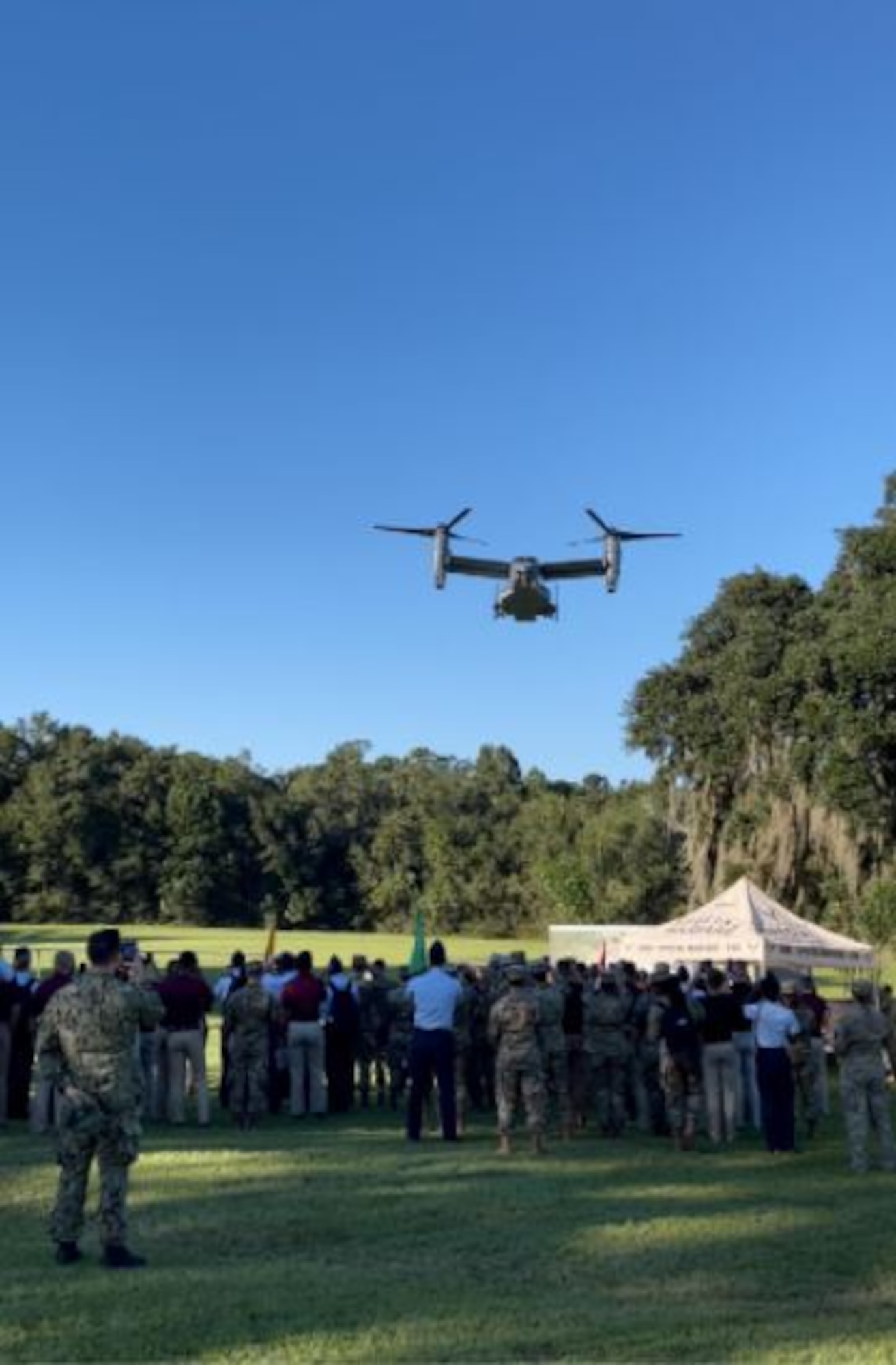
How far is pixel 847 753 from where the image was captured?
3491 centimetres

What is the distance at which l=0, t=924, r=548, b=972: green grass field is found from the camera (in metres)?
48.6

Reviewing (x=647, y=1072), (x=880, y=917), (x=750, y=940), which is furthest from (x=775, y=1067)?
(x=880, y=917)

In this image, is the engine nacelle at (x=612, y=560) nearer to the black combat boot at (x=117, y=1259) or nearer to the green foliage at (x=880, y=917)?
the green foliage at (x=880, y=917)

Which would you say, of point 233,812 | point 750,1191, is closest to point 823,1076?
point 750,1191

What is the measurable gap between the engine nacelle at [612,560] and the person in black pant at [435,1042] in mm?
16192

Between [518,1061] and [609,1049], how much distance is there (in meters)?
1.36

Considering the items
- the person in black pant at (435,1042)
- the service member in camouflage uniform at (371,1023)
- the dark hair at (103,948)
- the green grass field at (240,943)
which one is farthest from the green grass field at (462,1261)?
the green grass field at (240,943)

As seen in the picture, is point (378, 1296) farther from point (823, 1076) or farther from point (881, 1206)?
point (823, 1076)

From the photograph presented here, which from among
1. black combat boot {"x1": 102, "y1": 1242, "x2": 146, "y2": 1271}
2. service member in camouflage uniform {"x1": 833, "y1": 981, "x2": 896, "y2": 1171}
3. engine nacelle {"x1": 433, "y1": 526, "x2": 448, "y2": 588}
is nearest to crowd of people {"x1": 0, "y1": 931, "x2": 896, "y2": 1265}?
service member in camouflage uniform {"x1": 833, "y1": 981, "x2": 896, "y2": 1171}

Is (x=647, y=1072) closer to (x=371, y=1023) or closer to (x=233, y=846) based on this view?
(x=371, y=1023)

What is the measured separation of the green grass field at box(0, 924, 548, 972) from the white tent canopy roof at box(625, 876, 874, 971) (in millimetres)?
22104

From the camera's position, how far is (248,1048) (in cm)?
1263

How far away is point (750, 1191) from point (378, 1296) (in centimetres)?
381

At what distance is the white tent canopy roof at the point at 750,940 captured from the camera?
20500 millimetres
